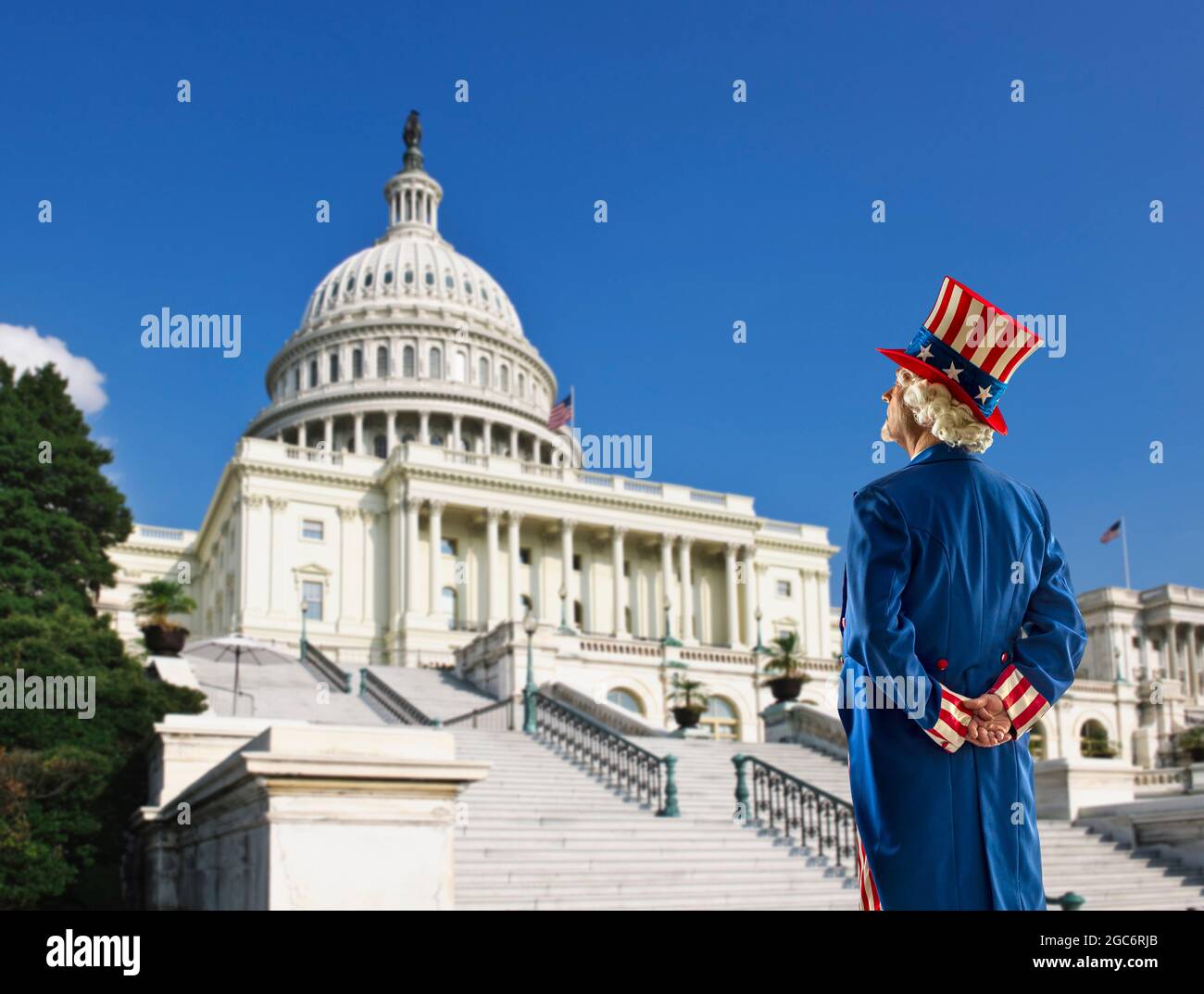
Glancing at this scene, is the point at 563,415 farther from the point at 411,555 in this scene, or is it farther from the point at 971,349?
the point at 971,349

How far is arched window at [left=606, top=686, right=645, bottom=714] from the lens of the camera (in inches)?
1876

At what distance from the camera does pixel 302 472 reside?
65.0m

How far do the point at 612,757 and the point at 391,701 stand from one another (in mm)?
10609

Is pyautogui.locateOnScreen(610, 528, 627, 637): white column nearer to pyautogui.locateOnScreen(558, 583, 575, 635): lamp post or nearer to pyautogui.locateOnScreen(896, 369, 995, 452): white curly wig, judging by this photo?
pyautogui.locateOnScreen(558, 583, 575, 635): lamp post

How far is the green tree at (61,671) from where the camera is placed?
17031 mm

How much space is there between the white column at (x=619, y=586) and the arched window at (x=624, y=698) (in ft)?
69.1

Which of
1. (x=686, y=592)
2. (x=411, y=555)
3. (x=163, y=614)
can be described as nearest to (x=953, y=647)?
(x=163, y=614)

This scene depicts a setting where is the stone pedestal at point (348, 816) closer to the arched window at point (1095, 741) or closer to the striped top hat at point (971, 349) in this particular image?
the striped top hat at point (971, 349)

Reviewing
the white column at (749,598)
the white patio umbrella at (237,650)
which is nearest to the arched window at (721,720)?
the white column at (749,598)

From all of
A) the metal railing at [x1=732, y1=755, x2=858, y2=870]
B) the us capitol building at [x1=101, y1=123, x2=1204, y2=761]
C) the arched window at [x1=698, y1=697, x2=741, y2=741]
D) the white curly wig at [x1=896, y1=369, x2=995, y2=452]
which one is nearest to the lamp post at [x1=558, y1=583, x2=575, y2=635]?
the us capitol building at [x1=101, y1=123, x2=1204, y2=761]

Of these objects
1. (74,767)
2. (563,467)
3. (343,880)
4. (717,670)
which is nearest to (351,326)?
(563,467)

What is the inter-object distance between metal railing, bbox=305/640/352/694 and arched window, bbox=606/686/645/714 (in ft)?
32.6

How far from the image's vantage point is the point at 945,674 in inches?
168
